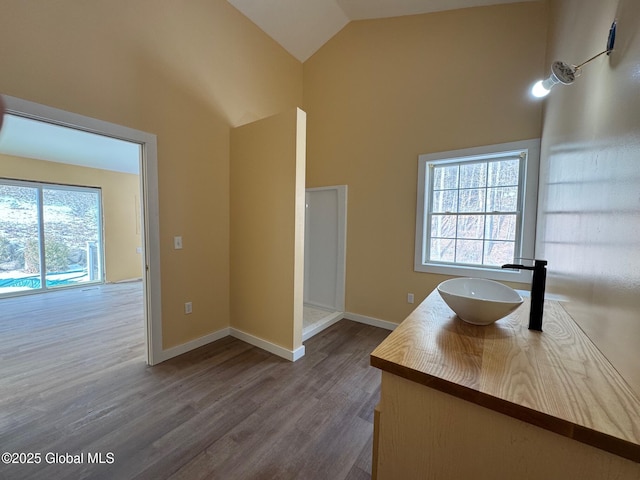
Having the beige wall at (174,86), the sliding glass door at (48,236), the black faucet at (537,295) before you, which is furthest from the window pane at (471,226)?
the sliding glass door at (48,236)

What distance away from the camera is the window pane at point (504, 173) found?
254cm

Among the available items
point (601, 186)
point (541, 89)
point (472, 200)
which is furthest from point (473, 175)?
point (601, 186)

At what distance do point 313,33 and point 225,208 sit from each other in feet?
8.84

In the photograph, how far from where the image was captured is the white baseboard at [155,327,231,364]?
2432mm

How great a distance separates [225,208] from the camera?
9.53 feet

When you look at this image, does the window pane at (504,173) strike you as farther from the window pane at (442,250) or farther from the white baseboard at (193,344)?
the white baseboard at (193,344)

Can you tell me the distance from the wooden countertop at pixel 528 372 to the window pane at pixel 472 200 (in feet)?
6.12

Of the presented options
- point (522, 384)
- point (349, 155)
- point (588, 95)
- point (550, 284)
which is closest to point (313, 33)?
point (349, 155)

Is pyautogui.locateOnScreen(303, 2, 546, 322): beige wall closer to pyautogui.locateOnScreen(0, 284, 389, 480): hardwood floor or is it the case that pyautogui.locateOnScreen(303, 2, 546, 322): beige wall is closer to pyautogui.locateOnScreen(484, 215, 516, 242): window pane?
pyautogui.locateOnScreen(484, 215, 516, 242): window pane

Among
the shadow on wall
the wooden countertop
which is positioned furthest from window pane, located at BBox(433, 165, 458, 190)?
the wooden countertop

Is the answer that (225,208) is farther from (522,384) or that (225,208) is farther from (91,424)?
(522,384)

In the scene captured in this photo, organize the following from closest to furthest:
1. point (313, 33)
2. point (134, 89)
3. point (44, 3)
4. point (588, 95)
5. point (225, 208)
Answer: point (588, 95) < point (44, 3) < point (134, 89) < point (225, 208) < point (313, 33)

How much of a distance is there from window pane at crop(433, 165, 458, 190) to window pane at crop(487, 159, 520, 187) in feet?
1.08

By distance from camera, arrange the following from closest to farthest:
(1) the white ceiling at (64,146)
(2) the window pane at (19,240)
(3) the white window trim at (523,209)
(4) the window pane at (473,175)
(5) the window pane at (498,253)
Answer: (3) the white window trim at (523,209) < (5) the window pane at (498,253) < (4) the window pane at (473,175) < (1) the white ceiling at (64,146) < (2) the window pane at (19,240)
